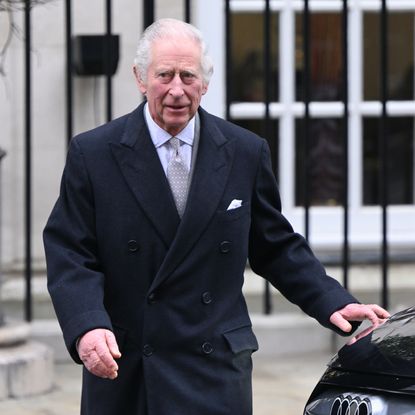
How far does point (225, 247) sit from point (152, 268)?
0.22m

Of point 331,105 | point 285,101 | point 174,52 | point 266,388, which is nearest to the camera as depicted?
point 174,52

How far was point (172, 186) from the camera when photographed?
4180 mm

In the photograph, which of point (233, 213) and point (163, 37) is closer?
point (163, 37)

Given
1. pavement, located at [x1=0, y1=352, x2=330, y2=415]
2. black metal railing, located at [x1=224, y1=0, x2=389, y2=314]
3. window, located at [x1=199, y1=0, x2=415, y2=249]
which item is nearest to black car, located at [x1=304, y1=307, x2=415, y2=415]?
pavement, located at [x1=0, y1=352, x2=330, y2=415]

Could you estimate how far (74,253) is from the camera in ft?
13.4

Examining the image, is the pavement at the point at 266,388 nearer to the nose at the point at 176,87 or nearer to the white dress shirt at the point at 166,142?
the white dress shirt at the point at 166,142

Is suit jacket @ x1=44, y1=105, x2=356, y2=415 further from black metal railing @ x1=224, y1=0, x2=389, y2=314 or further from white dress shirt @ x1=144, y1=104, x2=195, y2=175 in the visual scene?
black metal railing @ x1=224, y1=0, x2=389, y2=314

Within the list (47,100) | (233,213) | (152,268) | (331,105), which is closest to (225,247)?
(233,213)

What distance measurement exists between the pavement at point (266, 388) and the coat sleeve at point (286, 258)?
241 cm

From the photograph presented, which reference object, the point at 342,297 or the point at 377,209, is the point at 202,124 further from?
the point at 377,209

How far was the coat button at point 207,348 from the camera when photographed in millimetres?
4129

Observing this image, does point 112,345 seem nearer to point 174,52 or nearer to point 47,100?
point 174,52

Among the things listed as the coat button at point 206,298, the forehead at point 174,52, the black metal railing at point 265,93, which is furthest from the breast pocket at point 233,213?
the black metal railing at point 265,93

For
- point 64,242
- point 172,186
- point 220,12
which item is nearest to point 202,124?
point 172,186
